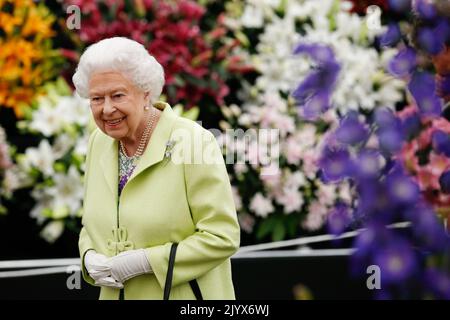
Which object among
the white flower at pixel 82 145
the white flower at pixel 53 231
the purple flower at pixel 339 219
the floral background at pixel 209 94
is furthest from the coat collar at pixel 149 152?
the white flower at pixel 53 231

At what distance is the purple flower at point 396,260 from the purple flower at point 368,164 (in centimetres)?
9

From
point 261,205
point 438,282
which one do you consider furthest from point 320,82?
point 261,205

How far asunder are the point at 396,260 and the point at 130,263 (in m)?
1.10

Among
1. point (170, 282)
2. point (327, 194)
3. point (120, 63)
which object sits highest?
point (120, 63)

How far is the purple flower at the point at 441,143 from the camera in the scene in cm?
109

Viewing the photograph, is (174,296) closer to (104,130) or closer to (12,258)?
(104,130)

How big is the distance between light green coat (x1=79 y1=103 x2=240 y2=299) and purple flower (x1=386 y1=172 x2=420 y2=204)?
98 cm

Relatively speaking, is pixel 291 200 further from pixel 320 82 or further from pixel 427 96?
pixel 427 96

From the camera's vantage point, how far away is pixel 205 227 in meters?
2.04

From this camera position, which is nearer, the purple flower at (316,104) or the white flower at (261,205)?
the purple flower at (316,104)

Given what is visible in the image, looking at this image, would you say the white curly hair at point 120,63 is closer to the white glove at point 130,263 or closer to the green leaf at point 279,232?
the white glove at point 130,263

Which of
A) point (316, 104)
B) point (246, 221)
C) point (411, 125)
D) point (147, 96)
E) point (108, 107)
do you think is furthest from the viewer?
point (246, 221)

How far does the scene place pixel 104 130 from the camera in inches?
81.7
